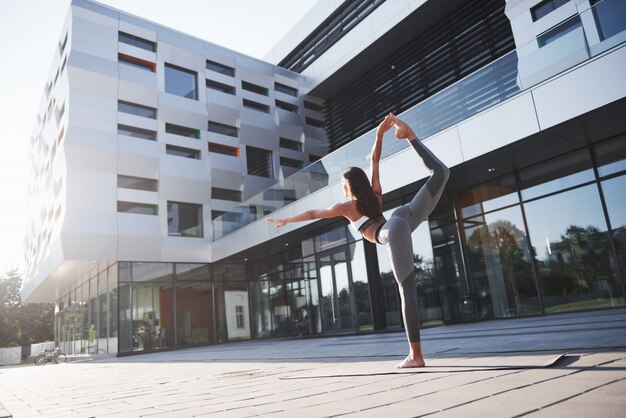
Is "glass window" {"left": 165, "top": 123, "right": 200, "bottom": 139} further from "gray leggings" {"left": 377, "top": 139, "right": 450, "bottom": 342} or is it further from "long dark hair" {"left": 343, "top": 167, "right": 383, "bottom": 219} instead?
"gray leggings" {"left": 377, "top": 139, "right": 450, "bottom": 342}

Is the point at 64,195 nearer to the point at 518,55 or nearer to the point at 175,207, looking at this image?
the point at 175,207

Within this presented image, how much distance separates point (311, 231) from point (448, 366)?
1232 centimetres

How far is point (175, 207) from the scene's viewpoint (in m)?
20.0

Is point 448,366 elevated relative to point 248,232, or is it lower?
lower

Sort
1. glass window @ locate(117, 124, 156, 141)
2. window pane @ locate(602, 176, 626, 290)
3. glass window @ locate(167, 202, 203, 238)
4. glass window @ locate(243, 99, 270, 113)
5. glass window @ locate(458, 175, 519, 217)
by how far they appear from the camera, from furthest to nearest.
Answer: glass window @ locate(243, 99, 270, 113), glass window @ locate(167, 202, 203, 238), glass window @ locate(117, 124, 156, 141), glass window @ locate(458, 175, 519, 217), window pane @ locate(602, 176, 626, 290)

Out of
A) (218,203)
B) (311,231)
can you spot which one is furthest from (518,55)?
(218,203)

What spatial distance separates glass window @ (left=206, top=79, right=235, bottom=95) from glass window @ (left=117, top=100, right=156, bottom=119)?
351 cm

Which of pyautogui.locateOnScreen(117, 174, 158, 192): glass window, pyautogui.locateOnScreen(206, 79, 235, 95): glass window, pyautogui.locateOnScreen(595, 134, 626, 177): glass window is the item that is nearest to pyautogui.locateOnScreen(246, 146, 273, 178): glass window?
pyautogui.locateOnScreen(206, 79, 235, 95): glass window

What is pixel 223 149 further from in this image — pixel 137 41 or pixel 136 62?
pixel 137 41

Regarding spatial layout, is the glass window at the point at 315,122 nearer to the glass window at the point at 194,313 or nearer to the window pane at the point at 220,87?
the window pane at the point at 220,87

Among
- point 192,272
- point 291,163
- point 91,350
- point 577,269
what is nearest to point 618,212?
point 577,269

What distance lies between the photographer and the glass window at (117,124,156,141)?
63.2 ft

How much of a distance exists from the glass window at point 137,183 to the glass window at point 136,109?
9.45 feet

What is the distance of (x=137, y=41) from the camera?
20.7 meters
